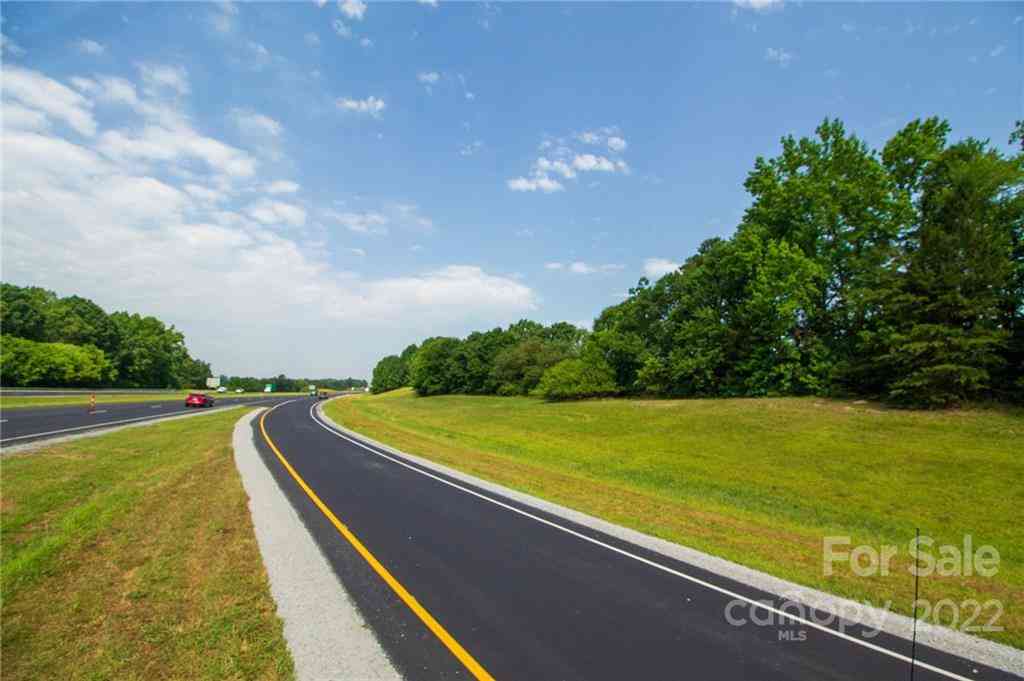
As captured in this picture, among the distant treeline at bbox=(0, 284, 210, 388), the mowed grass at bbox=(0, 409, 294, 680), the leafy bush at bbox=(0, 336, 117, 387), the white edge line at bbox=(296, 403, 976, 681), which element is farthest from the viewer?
the distant treeline at bbox=(0, 284, 210, 388)

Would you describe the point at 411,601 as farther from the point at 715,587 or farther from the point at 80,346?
the point at 80,346

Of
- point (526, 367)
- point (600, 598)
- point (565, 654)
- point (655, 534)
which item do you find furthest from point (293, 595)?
point (526, 367)

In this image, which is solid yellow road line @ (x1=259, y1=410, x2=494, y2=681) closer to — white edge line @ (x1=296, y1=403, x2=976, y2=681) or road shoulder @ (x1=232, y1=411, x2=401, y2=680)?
road shoulder @ (x1=232, y1=411, x2=401, y2=680)

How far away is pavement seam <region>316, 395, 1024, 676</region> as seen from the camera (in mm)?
5883

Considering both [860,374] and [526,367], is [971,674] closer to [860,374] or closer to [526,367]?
[860,374]

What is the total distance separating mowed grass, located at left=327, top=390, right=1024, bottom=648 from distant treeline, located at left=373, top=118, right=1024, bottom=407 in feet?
11.5

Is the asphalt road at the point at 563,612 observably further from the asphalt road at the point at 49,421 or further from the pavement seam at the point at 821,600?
the asphalt road at the point at 49,421

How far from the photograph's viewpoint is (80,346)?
76750mm

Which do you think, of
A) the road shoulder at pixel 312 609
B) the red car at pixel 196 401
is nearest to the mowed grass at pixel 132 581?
the road shoulder at pixel 312 609

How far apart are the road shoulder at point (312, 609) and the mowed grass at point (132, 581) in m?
0.20

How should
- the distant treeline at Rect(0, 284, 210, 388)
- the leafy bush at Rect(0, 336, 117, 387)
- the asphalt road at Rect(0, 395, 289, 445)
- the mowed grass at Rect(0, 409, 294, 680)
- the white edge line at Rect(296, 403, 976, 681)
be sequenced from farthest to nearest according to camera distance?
the distant treeline at Rect(0, 284, 210, 388), the leafy bush at Rect(0, 336, 117, 387), the asphalt road at Rect(0, 395, 289, 445), the white edge line at Rect(296, 403, 976, 681), the mowed grass at Rect(0, 409, 294, 680)

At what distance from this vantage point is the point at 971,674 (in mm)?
5371

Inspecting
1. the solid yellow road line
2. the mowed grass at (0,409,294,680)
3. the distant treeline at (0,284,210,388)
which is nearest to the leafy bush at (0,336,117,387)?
the distant treeline at (0,284,210,388)

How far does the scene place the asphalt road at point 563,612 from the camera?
17.5 ft
